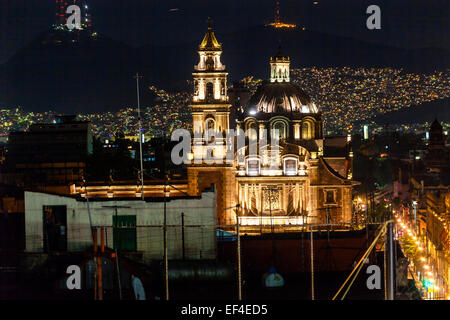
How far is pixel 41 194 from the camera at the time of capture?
3597cm

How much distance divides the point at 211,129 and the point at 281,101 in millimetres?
12633

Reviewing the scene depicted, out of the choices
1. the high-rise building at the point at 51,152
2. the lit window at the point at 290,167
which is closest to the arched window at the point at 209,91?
the lit window at the point at 290,167

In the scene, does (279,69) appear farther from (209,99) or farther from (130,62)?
(130,62)

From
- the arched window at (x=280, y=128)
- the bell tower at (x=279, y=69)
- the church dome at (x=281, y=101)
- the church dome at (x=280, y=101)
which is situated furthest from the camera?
the bell tower at (x=279, y=69)

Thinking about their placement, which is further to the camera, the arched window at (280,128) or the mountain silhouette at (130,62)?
the mountain silhouette at (130,62)

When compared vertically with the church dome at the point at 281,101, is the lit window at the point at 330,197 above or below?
below

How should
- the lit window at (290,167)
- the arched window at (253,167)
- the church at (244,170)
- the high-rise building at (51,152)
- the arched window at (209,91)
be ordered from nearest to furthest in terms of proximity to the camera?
the church at (244,170) → the lit window at (290,167) → the arched window at (253,167) → the arched window at (209,91) → the high-rise building at (51,152)

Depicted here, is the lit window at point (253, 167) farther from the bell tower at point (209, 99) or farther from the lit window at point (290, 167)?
the bell tower at point (209, 99)

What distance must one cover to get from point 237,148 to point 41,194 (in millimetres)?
20810

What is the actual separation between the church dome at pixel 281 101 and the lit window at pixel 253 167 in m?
11.4

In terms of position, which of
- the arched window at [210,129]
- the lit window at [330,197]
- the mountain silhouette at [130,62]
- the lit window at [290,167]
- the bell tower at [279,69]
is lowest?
the lit window at [330,197]

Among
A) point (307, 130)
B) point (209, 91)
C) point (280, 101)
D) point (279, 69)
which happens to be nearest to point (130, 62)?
point (279, 69)

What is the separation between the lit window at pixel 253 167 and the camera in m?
52.7

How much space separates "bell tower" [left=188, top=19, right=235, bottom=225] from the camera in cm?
5234
